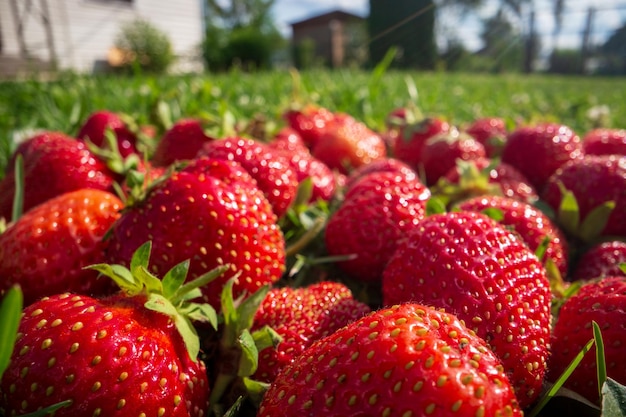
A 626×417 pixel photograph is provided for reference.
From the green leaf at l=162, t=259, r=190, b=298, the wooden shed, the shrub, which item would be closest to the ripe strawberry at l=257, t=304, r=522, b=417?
the green leaf at l=162, t=259, r=190, b=298

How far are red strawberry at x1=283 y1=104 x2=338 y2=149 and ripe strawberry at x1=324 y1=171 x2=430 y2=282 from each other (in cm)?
97

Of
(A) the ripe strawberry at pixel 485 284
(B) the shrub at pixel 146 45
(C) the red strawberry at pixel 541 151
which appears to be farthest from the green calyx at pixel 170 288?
(B) the shrub at pixel 146 45

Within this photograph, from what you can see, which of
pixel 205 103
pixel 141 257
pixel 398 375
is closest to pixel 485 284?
pixel 398 375

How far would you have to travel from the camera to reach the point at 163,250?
0.90 meters

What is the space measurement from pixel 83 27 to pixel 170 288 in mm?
14799

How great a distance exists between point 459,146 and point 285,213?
742 millimetres

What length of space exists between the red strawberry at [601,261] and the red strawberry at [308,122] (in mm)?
1218

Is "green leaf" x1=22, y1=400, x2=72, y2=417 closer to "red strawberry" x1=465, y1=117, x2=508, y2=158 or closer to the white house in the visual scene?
"red strawberry" x1=465, y1=117, x2=508, y2=158

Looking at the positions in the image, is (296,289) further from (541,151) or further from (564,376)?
(541,151)

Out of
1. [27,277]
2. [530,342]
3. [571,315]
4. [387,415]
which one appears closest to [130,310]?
[27,277]

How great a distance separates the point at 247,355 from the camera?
2.47ft

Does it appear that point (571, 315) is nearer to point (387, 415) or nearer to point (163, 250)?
point (387, 415)

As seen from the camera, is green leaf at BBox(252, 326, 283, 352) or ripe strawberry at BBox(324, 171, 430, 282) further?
ripe strawberry at BBox(324, 171, 430, 282)

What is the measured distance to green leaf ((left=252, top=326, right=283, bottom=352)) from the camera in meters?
0.79
